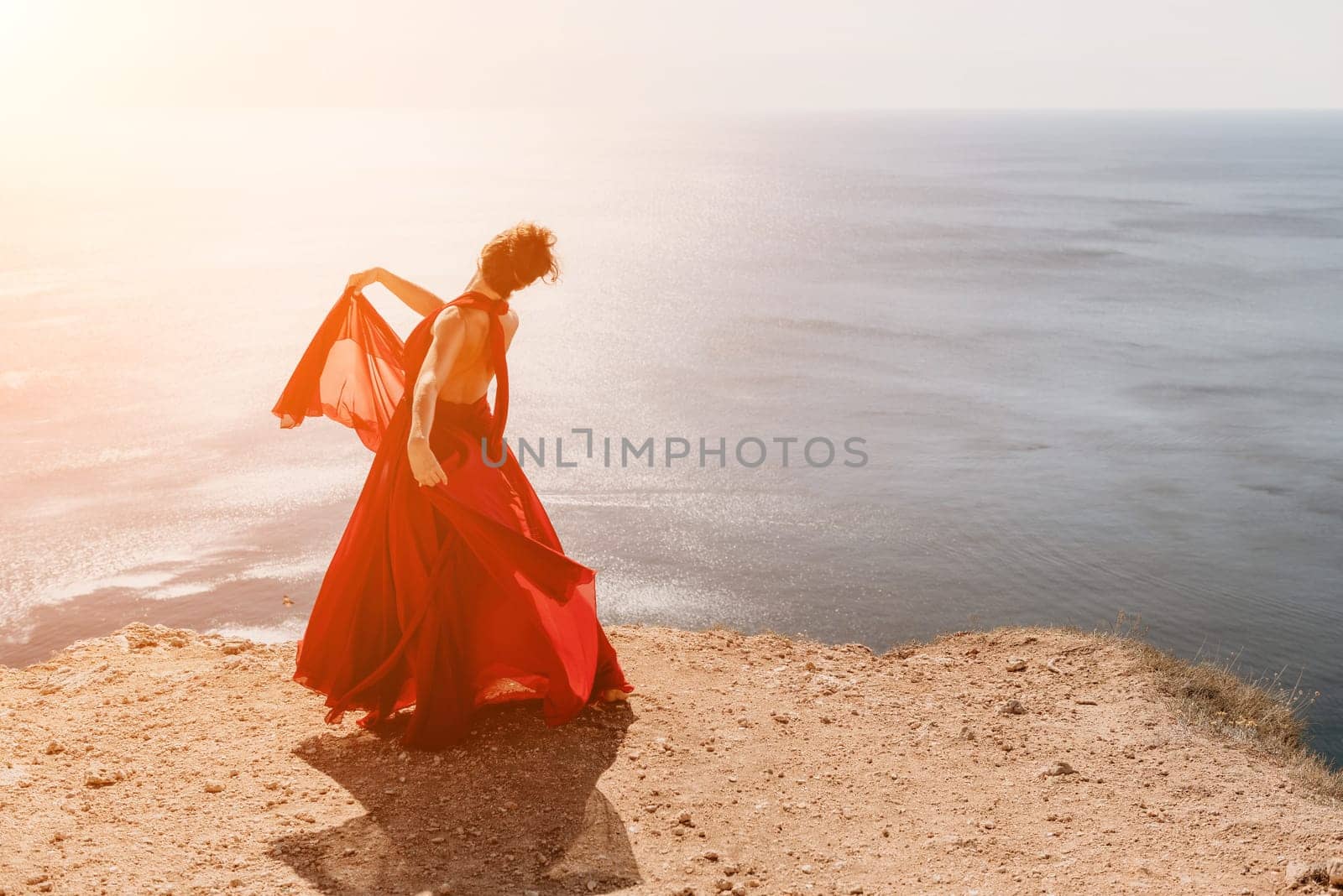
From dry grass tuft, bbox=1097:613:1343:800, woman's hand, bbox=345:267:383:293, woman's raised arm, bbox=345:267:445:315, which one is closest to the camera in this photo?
woman's raised arm, bbox=345:267:445:315

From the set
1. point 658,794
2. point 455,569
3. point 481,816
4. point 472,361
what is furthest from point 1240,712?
point 472,361

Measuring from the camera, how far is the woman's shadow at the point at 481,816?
16.0 ft

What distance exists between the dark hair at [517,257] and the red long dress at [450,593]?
139mm

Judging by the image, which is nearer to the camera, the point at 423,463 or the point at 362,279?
the point at 423,463

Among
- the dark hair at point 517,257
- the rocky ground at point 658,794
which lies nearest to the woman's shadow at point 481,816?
the rocky ground at point 658,794

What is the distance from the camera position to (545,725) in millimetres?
6105

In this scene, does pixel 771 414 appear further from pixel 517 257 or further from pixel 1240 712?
pixel 517 257

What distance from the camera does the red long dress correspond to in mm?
5746

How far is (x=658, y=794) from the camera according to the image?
5.64m

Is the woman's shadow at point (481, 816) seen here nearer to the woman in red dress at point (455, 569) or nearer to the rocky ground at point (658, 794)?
the rocky ground at point (658, 794)

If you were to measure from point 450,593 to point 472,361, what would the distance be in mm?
1138

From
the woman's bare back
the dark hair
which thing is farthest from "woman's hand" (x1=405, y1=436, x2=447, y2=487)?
the dark hair

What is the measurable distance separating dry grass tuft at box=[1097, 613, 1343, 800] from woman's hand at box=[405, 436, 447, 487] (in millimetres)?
4766

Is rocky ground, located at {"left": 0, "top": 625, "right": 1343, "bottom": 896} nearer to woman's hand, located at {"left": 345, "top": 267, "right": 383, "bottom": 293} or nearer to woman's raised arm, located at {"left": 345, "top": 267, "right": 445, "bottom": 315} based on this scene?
woman's raised arm, located at {"left": 345, "top": 267, "right": 445, "bottom": 315}
